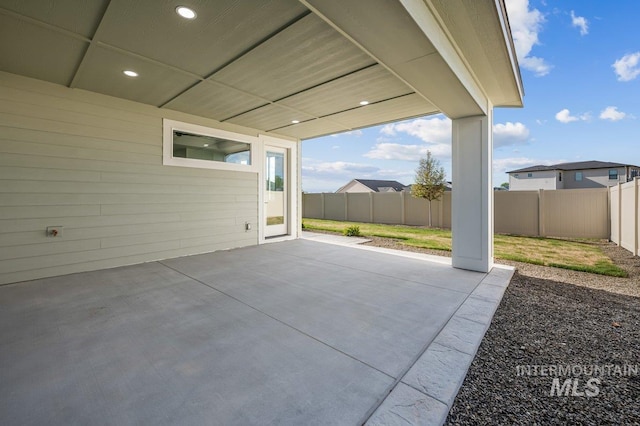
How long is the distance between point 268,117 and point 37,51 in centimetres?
326

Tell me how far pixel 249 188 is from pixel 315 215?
8639 mm

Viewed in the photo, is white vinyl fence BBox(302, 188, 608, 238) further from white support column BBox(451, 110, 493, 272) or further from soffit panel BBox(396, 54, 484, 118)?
soffit panel BBox(396, 54, 484, 118)

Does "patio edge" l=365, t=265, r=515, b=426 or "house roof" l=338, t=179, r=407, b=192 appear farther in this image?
"house roof" l=338, t=179, r=407, b=192

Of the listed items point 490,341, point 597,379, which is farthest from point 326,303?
point 597,379

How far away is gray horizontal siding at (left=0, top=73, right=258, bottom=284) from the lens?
12.0 ft

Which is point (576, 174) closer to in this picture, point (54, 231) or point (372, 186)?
point (372, 186)

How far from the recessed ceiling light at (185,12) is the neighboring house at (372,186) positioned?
2741 cm

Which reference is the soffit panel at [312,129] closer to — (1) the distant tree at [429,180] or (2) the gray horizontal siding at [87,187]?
(2) the gray horizontal siding at [87,187]

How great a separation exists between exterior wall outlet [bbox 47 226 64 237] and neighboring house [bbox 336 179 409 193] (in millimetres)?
26515

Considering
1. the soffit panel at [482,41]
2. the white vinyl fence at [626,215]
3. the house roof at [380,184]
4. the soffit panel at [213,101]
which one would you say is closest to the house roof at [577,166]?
the house roof at [380,184]

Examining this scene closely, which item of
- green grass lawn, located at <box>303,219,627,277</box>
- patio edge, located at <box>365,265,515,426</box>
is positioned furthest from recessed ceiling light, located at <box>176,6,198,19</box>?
green grass lawn, located at <box>303,219,627,277</box>

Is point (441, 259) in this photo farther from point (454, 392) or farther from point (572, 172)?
point (572, 172)

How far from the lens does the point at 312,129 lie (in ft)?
21.5

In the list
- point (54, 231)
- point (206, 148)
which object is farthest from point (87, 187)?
point (206, 148)
